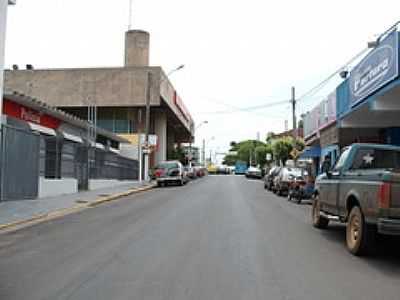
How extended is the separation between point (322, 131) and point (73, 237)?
21513mm

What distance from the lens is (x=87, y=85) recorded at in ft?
168

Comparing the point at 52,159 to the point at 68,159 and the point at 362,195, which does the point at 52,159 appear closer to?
the point at 68,159

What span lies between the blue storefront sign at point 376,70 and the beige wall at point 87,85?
30.0 m

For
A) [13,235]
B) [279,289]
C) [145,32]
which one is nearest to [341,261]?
[279,289]

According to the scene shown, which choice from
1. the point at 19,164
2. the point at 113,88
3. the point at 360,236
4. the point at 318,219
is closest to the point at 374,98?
the point at 318,219

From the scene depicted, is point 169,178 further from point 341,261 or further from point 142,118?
point 341,261

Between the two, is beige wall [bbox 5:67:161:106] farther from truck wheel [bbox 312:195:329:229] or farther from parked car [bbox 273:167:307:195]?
truck wheel [bbox 312:195:329:229]

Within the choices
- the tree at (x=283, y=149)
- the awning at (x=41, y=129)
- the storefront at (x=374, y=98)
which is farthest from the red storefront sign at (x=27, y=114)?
the tree at (x=283, y=149)

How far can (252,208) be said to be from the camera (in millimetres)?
18875

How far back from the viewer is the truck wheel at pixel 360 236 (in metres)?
9.27

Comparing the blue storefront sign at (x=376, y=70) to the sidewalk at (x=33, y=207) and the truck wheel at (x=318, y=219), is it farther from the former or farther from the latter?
the sidewalk at (x=33, y=207)

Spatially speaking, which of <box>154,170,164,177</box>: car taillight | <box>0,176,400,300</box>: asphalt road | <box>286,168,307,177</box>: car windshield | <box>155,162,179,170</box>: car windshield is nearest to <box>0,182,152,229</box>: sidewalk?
<box>0,176,400,300</box>: asphalt road

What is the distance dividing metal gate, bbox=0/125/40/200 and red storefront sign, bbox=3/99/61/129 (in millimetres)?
3176

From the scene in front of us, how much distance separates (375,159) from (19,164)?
527 inches
